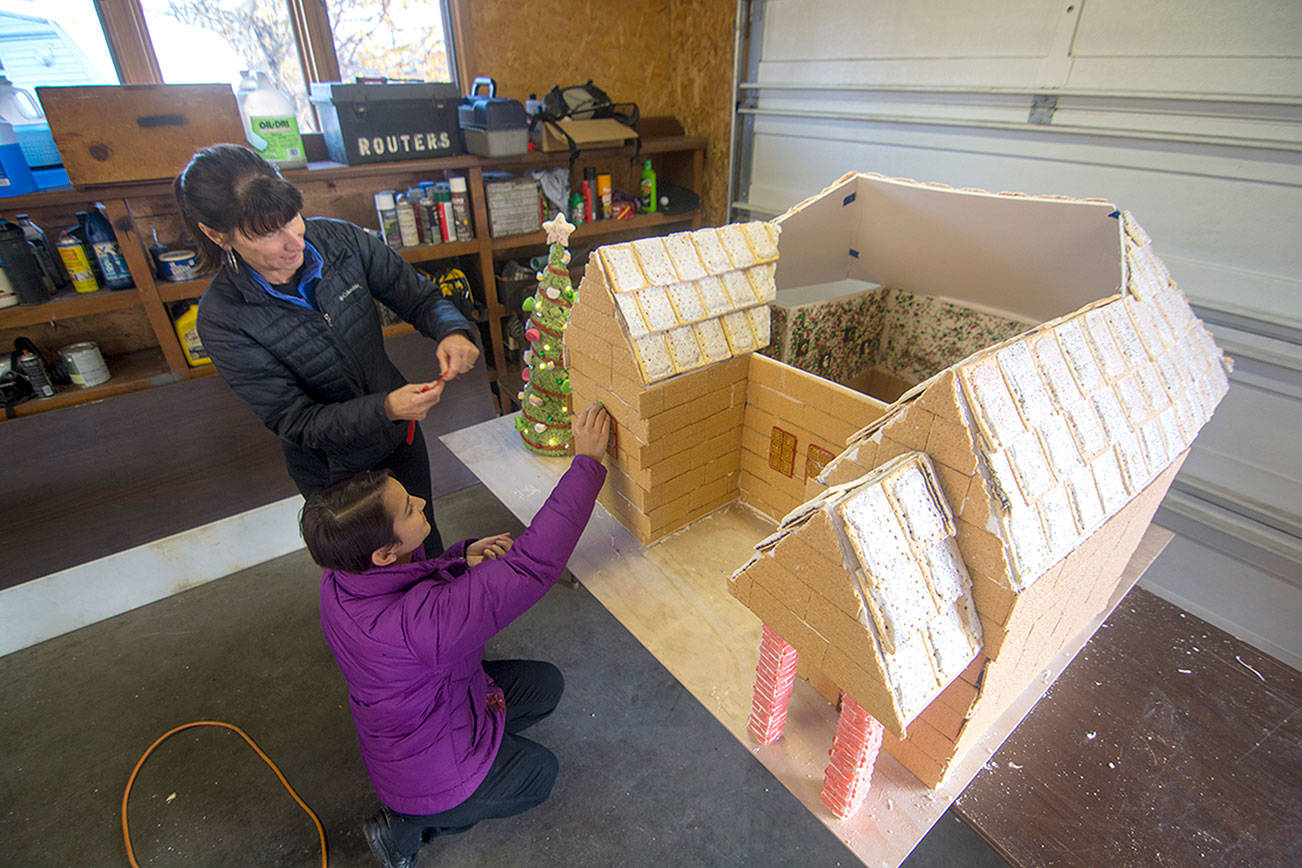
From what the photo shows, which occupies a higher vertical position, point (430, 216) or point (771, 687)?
point (430, 216)

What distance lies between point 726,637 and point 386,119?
118 inches

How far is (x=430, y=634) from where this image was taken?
47.9 inches

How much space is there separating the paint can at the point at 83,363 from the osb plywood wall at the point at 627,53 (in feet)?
7.45

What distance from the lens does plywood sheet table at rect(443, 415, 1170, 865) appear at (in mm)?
1072

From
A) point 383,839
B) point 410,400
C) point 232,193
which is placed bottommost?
point 383,839

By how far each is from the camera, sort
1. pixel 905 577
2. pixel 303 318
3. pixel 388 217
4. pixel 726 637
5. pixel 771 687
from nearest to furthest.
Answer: pixel 905 577 < pixel 771 687 < pixel 726 637 < pixel 303 318 < pixel 388 217

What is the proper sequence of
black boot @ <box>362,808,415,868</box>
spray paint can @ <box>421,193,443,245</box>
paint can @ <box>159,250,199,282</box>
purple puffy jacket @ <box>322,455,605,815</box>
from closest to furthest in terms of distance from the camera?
purple puffy jacket @ <box>322,455,605,815</box>
black boot @ <box>362,808,415,868</box>
paint can @ <box>159,250,199,282</box>
spray paint can @ <box>421,193,443,245</box>

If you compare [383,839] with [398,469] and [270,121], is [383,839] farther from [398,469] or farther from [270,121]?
[270,121]

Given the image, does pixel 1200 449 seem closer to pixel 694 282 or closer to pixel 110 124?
pixel 694 282

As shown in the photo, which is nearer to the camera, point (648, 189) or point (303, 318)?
point (303, 318)

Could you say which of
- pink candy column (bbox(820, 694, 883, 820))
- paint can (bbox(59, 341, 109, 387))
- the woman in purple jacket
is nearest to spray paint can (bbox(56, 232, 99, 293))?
paint can (bbox(59, 341, 109, 387))

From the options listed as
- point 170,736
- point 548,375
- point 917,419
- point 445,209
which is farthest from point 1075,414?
point 445,209

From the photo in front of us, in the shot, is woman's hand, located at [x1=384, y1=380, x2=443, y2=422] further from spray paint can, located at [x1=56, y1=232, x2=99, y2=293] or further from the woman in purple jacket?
spray paint can, located at [x1=56, y1=232, x2=99, y2=293]

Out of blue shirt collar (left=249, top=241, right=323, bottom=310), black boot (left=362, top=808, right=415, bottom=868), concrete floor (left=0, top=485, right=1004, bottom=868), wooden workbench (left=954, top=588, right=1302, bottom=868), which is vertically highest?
blue shirt collar (left=249, top=241, right=323, bottom=310)
